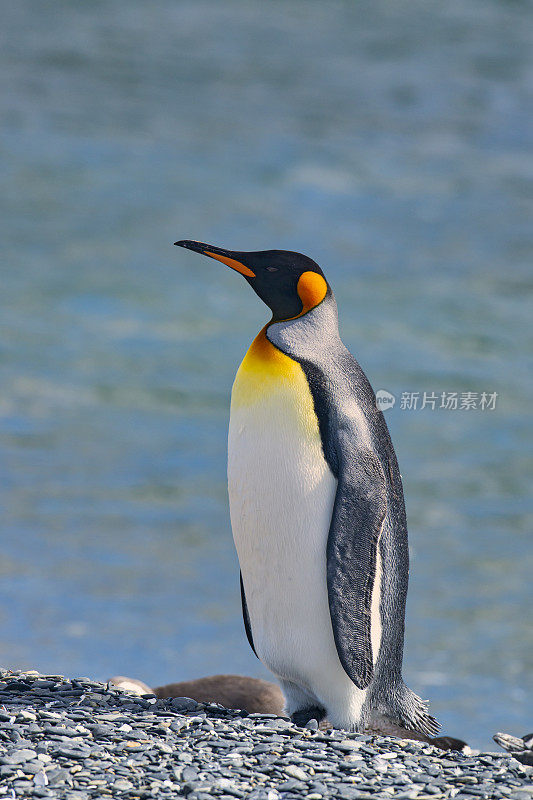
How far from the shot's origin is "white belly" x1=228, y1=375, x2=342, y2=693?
368 centimetres

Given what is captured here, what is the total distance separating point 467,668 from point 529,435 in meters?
6.36

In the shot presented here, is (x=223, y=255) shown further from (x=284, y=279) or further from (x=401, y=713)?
(x=401, y=713)

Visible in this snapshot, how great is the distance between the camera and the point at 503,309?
1703cm

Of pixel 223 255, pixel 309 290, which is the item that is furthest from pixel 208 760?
pixel 223 255

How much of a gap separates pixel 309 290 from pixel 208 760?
1.58m

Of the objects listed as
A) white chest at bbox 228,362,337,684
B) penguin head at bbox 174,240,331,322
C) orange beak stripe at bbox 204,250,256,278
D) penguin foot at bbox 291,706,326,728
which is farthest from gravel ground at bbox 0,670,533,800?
orange beak stripe at bbox 204,250,256,278

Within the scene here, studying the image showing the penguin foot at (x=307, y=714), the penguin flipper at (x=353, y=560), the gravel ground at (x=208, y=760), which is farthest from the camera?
the penguin foot at (x=307, y=714)

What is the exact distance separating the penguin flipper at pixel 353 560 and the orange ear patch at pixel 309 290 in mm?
537

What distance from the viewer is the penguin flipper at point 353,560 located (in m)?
3.61

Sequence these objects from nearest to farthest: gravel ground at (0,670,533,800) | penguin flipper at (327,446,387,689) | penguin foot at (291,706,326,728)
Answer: gravel ground at (0,670,533,800) → penguin flipper at (327,446,387,689) → penguin foot at (291,706,326,728)

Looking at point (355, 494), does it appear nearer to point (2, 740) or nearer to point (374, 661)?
point (374, 661)

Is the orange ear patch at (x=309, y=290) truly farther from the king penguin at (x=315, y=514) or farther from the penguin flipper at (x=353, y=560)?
the penguin flipper at (x=353, y=560)

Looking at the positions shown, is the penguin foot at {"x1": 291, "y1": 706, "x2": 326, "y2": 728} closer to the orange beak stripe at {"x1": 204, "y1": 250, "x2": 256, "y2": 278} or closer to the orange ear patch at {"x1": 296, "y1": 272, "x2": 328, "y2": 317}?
the orange ear patch at {"x1": 296, "y1": 272, "x2": 328, "y2": 317}

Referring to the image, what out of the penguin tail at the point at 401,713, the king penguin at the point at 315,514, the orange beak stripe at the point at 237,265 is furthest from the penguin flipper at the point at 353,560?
the orange beak stripe at the point at 237,265
